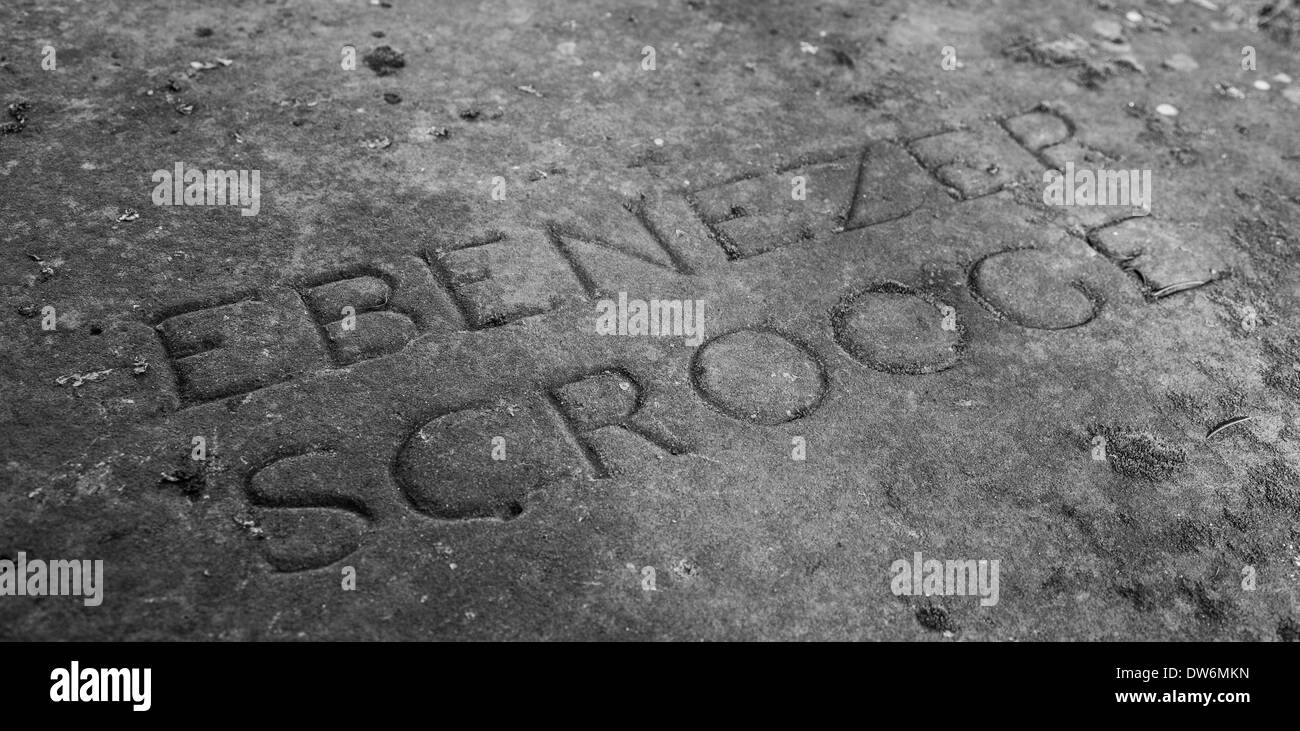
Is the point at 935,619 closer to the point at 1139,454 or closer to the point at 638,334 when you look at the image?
the point at 1139,454

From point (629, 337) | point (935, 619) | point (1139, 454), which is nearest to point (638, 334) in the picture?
point (629, 337)

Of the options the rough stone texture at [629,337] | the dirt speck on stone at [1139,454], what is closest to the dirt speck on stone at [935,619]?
the rough stone texture at [629,337]

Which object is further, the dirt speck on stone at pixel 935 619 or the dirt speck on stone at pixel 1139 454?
the dirt speck on stone at pixel 1139 454

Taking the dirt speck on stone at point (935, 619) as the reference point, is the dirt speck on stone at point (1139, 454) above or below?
above

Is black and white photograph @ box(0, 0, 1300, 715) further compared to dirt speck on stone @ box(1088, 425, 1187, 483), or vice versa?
dirt speck on stone @ box(1088, 425, 1187, 483)

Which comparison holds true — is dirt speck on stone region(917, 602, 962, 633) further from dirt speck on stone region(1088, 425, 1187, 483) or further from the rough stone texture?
dirt speck on stone region(1088, 425, 1187, 483)

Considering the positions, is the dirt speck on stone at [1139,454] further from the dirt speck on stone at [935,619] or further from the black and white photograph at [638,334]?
the dirt speck on stone at [935,619]

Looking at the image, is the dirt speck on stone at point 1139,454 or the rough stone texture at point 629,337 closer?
the rough stone texture at point 629,337

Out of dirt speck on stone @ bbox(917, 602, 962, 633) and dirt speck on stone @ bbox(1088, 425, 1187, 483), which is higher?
dirt speck on stone @ bbox(1088, 425, 1187, 483)

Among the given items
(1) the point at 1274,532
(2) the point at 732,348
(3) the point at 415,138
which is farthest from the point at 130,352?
(1) the point at 1274,532

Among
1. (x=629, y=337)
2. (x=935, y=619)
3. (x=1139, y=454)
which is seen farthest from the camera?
(x=629, y=337)

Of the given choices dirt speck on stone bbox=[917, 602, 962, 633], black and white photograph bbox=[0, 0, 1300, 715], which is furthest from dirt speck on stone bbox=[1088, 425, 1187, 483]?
dirt speck on stone bbox=[917, 602, 962, 633]
